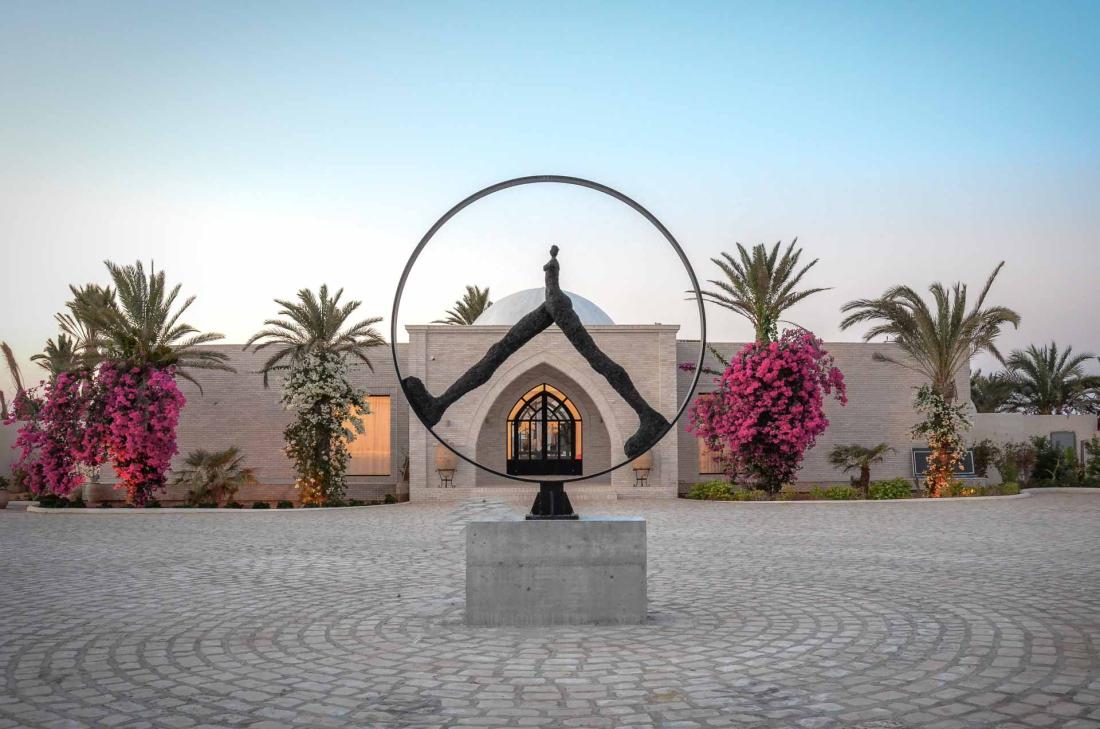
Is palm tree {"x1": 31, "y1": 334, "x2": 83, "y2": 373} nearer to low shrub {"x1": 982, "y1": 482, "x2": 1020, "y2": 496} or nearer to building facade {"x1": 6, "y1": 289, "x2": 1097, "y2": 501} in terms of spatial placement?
building facade {"x1": 6, "y1": 289, "x2": 1097, "y2": 501}

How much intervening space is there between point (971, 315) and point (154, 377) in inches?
819

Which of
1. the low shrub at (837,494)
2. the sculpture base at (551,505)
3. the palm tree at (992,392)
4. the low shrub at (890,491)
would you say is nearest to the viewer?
the sculpture base at (551,505)

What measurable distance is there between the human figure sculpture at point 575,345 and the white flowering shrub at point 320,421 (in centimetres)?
1333

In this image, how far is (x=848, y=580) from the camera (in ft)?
28.9

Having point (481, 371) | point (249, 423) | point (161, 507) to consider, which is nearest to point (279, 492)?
point (249, 423)

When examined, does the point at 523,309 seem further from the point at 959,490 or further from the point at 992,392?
the point at 992,392

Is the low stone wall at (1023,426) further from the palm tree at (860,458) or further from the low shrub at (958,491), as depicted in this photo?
the low shrub at (958,491)

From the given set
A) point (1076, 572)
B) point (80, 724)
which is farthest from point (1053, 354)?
point (80, 724)

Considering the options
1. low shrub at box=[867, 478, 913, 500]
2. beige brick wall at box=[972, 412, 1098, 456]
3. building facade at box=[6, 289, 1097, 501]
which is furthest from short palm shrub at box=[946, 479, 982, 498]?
beige brick wall at box=[972, 412, 1098, 456]

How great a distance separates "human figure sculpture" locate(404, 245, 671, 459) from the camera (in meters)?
7.20

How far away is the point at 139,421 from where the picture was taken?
19.2 m

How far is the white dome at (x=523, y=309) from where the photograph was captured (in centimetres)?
2703

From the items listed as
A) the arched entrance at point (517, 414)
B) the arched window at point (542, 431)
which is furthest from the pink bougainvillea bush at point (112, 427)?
the arched window at point (542, 431)

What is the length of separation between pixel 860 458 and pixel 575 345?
18.2 metres
